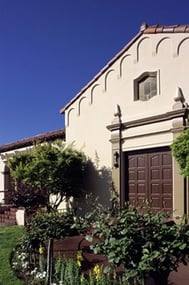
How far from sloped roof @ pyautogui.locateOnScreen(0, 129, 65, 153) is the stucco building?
5.37 feet

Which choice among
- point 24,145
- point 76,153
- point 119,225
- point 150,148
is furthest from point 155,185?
point 24,145

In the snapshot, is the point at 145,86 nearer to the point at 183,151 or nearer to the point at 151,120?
the point at 151,120

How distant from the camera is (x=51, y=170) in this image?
1241 centimetres

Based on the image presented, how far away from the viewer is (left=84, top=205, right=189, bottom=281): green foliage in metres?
3.91

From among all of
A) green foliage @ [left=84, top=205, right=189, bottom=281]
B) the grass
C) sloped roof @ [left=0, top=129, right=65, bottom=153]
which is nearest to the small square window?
sloped roof @ [left=0, top=129, right=65, bottom=153]

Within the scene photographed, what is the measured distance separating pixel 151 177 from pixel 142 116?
1893 mm

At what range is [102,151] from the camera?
13.1 metres

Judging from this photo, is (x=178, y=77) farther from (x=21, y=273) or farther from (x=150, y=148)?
(x=21, y=273)

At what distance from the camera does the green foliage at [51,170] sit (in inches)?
490

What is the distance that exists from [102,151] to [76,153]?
40.1 inches

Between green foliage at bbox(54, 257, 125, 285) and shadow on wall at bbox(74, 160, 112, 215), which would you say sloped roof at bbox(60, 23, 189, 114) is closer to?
shadow on wall at bbox(74, 160, 112, 215)

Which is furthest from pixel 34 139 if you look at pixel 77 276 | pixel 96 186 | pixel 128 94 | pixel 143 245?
pixel 143 245

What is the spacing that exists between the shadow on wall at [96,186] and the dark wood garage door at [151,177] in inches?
33.2

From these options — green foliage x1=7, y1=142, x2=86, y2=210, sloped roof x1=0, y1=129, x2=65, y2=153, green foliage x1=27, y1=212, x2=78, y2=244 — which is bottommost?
green foliage x1=27, y1=212, x2=78, y2=244
